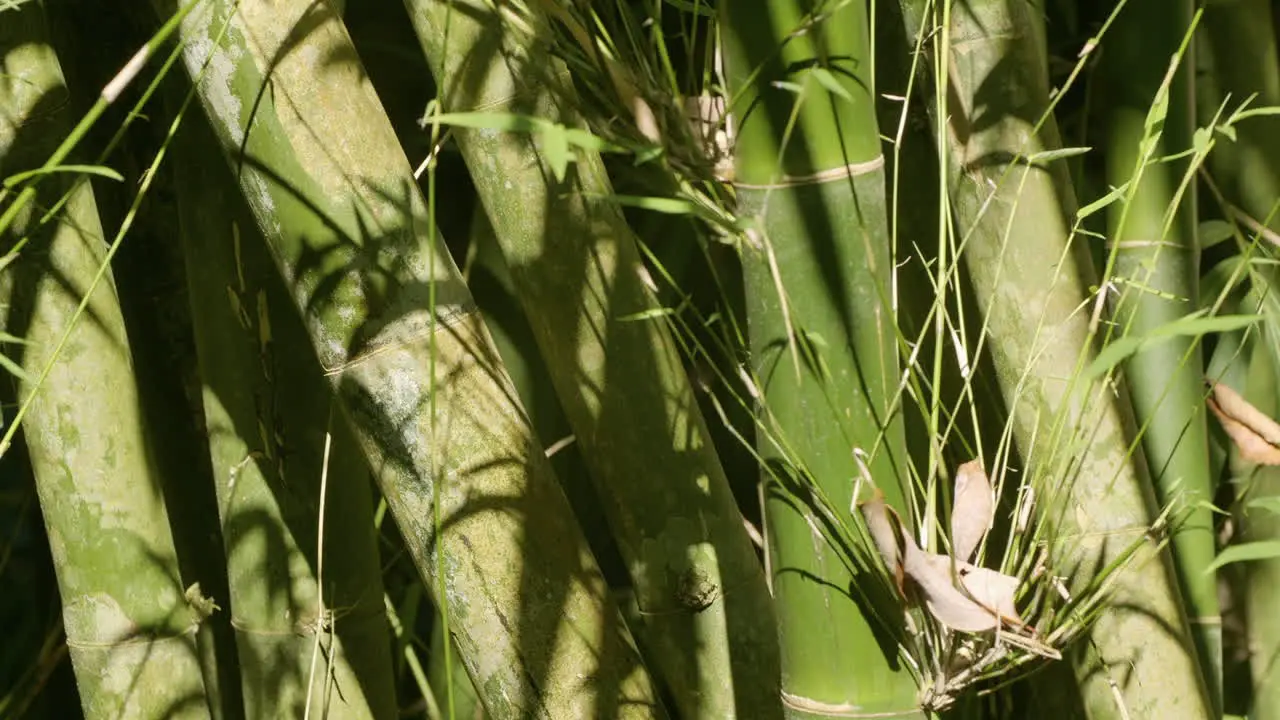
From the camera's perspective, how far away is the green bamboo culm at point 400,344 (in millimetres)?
492

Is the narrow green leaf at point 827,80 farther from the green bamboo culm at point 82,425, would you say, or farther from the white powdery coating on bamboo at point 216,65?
the green bamboo culm at point 82,425

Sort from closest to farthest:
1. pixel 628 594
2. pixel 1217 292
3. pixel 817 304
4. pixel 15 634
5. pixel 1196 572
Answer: pixel 817 304, pixel 1196 572, pixel 1217 292, pixel 628 594, pixel 15 634

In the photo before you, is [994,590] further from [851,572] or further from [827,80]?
[827,80]

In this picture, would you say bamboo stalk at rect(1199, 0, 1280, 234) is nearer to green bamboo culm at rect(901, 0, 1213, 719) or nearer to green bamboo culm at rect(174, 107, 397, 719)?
green bamboo culm at rect(901, 0, 1213, 719)

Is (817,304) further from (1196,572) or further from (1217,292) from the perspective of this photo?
(1217,292)

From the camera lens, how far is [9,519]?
1105 millimetres

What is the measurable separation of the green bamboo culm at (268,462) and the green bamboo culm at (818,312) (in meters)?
0.32

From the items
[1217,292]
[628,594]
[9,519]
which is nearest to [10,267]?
[628,594]

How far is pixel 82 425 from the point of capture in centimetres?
61

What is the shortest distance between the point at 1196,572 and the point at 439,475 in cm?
43

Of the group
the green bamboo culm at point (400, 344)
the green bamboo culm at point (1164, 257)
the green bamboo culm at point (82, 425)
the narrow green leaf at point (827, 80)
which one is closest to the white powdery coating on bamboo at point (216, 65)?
the green bamboo culm at point (400, 344)

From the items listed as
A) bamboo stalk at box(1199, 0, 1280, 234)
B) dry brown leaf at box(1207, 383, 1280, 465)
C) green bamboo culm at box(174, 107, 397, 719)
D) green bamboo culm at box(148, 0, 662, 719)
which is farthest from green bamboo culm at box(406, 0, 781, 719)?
bamboo stalk at box(1199, 0, 1280, 234)

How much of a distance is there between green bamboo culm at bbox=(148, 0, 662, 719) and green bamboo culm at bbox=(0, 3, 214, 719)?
0.14 meters

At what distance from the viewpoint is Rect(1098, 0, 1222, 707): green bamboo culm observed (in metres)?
0.65
